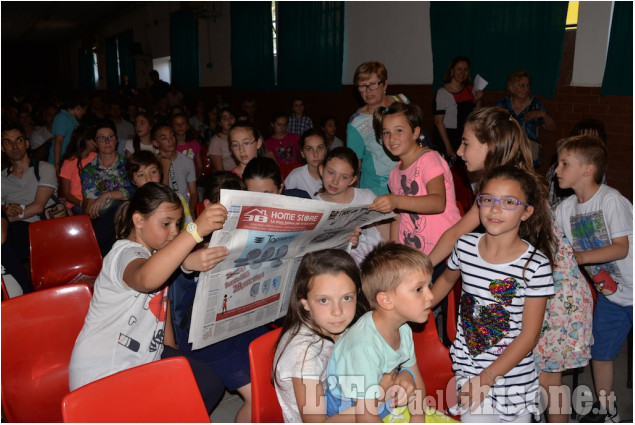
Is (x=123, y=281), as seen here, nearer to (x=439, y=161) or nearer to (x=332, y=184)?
(x=332, y=184)

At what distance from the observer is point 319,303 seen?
1.68 metres

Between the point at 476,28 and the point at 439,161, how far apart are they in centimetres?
447

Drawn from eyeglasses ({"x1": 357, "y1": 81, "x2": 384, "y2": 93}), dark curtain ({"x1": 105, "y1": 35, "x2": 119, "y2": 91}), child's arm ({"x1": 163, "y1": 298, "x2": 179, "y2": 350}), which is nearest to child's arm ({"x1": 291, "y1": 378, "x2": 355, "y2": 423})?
child's arm ({"x1": 163, "y1": 298, "x2": 179, "y2": 350})

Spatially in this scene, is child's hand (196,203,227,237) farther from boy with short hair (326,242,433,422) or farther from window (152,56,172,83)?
window (152,56,172,83)

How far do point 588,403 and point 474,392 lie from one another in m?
1.24

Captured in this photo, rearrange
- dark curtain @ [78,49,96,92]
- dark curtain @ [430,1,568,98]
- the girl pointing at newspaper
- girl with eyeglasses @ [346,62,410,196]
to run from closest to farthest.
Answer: the girl pointing at newspaper < girl with eyeglasses @ [346,62,410,196] < dark curtain @ [430,1,568,98] < dark curtain @ [78,49,96,92]

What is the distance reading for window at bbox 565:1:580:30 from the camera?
5.12 m

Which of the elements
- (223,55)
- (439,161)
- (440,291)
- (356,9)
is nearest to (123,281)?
(440,291)

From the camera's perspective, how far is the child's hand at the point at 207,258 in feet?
5.24

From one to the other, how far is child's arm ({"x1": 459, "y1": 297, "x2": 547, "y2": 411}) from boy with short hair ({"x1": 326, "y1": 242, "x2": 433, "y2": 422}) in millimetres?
223

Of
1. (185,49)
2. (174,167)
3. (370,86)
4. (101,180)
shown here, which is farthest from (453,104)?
(185,49)

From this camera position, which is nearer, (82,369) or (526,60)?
(82,369)

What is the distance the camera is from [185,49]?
1333 cm

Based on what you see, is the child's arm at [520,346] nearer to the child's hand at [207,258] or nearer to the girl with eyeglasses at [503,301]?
the girl with eyeglasses at [503,301]
